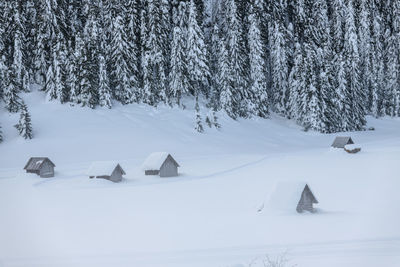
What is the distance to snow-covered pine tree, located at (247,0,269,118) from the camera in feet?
181

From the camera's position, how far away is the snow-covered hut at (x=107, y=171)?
28.0 metres

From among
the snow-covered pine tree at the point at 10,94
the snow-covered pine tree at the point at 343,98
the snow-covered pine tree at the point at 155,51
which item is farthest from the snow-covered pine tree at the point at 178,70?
the snow-covered pine tree at the point at 343,98

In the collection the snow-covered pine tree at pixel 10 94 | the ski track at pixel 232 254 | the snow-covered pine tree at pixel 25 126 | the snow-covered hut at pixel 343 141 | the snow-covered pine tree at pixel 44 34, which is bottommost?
the snow-covered hut at pixel 343 141

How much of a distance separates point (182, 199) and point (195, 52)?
33.7 meters

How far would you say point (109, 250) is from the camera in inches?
565

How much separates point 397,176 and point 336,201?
8.36 m

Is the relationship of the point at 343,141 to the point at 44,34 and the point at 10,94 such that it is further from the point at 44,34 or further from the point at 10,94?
the point at 44,34

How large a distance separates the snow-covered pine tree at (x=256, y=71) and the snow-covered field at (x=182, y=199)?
352 inches

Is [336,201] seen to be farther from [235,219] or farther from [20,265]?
[20,265]

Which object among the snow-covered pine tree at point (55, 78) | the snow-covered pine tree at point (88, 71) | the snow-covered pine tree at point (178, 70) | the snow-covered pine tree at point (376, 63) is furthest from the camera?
the snow-covered pine tree at point (376, 63)

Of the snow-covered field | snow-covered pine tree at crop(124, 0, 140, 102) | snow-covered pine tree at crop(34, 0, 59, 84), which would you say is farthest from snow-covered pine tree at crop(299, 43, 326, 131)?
snow-covered pine tree at crop(34, 0, 59, 84)

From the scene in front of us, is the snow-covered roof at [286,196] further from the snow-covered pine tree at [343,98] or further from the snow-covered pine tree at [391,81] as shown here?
the snow-covered pine tree at [391,81]

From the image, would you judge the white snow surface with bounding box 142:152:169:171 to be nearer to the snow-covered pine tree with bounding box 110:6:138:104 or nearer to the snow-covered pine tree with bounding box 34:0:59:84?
the snow-covered pine tree with bounding box 110:6:138:104

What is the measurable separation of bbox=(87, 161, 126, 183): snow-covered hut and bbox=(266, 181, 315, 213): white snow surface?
1345cm
